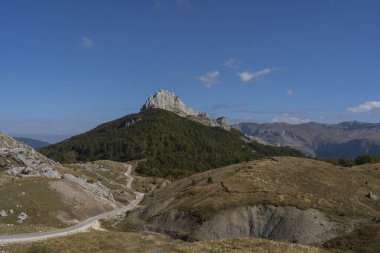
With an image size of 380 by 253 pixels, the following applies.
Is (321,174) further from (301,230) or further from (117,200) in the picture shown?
(117,200)

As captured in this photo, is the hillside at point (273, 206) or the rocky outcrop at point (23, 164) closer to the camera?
the hillside at point (273, 206)

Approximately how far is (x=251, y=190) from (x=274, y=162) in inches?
1084

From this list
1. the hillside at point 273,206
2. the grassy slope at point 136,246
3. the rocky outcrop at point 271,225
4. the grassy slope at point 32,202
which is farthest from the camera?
the grassy slope at point 32,202

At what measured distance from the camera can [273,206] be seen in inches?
3378

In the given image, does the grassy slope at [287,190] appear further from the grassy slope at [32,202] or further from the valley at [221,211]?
the grassy slope at [32,202]

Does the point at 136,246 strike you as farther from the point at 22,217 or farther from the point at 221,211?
the point at 22,217

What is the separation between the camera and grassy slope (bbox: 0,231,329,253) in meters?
44.4

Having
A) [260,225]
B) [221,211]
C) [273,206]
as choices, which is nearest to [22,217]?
[221,211]

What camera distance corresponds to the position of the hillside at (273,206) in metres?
79.0

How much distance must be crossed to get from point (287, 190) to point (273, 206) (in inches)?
394

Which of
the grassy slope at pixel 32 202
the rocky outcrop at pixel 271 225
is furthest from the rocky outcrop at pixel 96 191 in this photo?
the rocky outcrop at pixel 271 225

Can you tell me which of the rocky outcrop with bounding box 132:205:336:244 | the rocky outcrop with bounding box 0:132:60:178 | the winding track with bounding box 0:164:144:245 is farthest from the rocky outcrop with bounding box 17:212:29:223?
the rocky outcrop with bounding box 0:132:60:178

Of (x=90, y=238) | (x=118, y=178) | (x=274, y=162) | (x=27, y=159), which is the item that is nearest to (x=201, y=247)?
(x=90, y=238)

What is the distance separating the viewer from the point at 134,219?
100188mm
